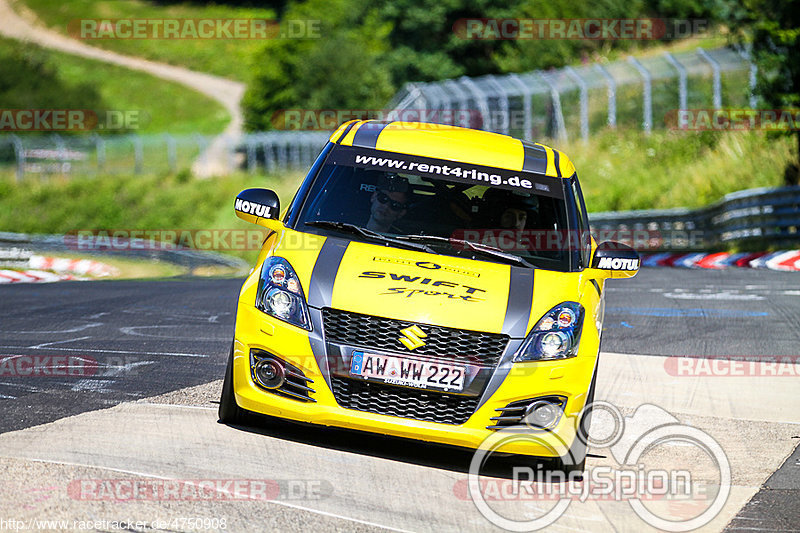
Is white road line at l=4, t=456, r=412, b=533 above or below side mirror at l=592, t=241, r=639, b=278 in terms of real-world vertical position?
below

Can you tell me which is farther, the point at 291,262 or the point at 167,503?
the point at 291,262

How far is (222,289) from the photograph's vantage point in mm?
15742

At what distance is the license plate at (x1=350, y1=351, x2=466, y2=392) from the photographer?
5.73 meters

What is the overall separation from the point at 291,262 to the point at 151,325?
5.30m

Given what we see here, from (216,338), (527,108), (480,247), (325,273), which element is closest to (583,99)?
(527,108)

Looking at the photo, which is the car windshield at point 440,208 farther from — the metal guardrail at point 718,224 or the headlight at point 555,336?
the metal guardrail at point 718,224

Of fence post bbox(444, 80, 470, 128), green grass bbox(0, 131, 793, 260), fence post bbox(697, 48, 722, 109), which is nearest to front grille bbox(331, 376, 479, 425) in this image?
green grass bbox(0, 131, 793, 260)

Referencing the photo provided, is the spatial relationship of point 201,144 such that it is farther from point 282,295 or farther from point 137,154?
point 282,295

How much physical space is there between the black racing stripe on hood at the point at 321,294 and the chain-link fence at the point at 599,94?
2266cm

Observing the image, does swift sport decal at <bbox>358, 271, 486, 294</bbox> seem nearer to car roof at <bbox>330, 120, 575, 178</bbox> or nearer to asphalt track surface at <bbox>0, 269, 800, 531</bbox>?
asphalt track surface at <bbox>0, 269, 800, 531</bbox>

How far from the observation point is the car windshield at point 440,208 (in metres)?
6.71

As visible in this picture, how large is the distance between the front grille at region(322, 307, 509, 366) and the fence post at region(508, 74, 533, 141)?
29.5 meters

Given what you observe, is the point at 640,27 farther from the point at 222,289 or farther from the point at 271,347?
the point at 271,347

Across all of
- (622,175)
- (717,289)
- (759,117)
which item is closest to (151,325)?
(717,289)
